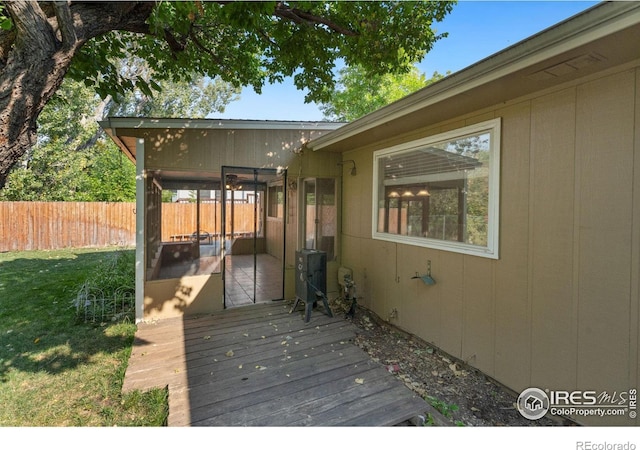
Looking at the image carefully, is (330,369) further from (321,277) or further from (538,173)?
(538,173)

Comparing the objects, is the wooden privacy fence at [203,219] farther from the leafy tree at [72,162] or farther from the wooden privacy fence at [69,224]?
the leafy tree at [72,162]

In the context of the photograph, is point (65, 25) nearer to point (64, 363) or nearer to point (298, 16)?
point (298, 16)

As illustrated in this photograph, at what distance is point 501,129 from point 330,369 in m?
2.90

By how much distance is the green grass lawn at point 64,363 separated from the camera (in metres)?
2.36

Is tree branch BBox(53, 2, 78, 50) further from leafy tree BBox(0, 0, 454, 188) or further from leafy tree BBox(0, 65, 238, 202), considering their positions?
leafy tree BBox(0, 65, 238, 202)

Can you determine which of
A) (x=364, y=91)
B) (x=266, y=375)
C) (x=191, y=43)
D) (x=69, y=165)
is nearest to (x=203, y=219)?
(x=191, y=43)

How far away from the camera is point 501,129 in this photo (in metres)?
2.83

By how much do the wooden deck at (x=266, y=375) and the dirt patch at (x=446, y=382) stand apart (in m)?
0.18

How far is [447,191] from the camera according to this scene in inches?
132

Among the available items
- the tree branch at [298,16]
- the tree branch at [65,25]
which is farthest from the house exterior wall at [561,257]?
the tree branch at [65,25]

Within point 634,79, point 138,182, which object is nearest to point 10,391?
point 138,182

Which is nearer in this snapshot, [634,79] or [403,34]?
[634,79]

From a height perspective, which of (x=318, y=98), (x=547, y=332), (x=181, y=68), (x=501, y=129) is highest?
(x=181, y=68)

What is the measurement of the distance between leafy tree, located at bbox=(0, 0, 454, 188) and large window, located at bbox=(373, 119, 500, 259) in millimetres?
1447
